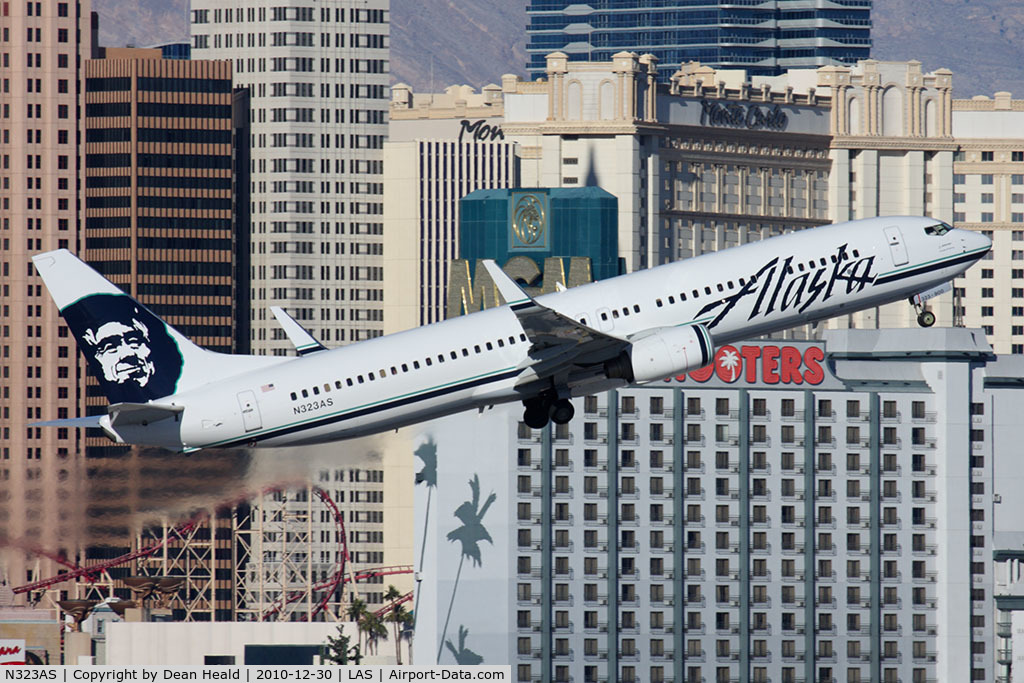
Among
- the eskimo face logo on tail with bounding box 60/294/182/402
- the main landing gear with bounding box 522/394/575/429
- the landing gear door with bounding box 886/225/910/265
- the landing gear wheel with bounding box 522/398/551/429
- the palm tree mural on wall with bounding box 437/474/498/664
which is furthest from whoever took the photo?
the palm tree mural on wall with bounding box 437/474/498/664

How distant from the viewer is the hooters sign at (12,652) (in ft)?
534

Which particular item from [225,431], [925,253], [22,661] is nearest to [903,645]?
[22,661]

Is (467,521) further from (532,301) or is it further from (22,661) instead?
(532,301)

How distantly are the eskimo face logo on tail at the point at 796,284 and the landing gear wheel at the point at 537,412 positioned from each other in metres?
7.59

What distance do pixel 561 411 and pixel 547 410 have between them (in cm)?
126

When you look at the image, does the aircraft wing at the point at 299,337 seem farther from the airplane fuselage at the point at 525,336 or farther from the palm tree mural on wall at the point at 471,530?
the palm tree mural on wall at the point at 471,530

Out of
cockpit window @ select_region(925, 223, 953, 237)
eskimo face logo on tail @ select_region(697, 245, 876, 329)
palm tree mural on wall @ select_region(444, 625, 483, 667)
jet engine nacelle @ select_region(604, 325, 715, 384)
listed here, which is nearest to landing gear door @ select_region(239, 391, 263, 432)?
jet engine nacelle @ select_region(604, 325, 715, 384)

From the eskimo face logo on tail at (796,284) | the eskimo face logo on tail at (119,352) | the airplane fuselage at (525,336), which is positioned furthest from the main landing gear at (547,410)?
the eskimo face logo on tail at (119,352)

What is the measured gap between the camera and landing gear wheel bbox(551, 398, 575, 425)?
335 ft

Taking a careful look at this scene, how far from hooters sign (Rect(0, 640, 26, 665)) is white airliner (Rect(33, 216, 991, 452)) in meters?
Answer: 65.4

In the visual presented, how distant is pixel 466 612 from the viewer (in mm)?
197875

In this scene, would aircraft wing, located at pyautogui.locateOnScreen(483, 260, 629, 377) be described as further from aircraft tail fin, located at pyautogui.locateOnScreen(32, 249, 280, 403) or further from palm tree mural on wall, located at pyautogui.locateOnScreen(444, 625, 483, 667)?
palm tree mural on wall, located at pyautogui.locateOnScreen(444, 625, 483, 667)

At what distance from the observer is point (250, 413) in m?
98.2

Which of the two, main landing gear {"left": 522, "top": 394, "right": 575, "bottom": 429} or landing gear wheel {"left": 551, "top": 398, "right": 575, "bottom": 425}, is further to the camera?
main landing gear {"left": 522, "top": 394, "right": 575, "bottom": 429}
